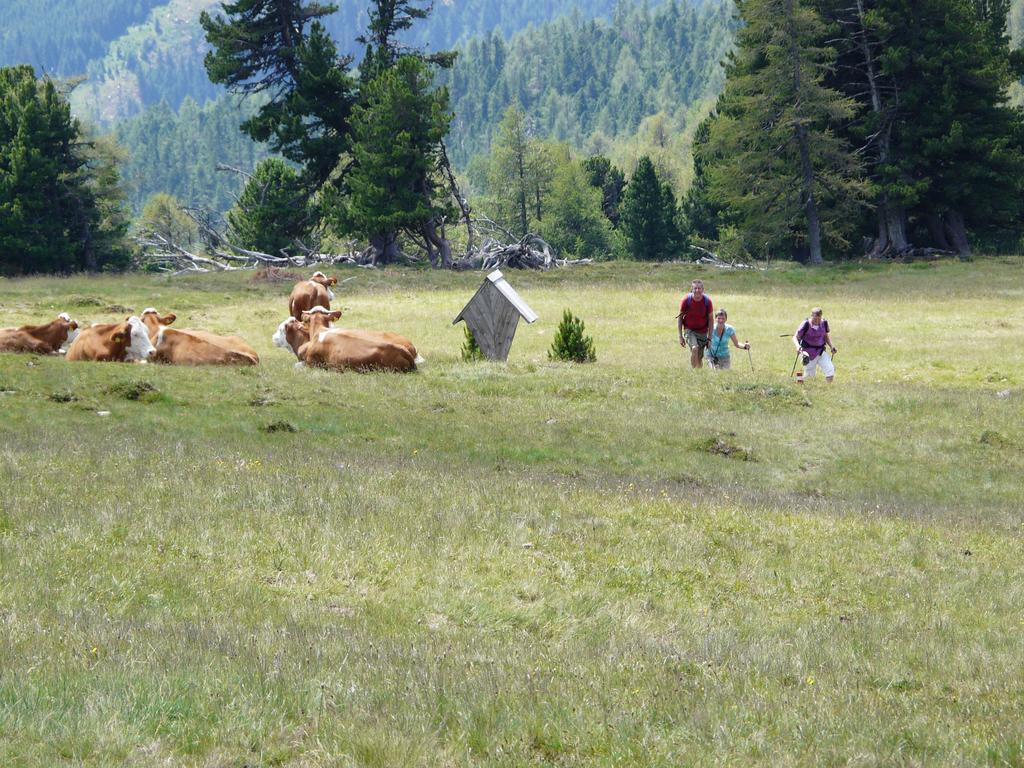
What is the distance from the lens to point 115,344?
780 inches

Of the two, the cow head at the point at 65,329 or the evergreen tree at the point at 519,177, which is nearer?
→ the cow head at the point at 65,329

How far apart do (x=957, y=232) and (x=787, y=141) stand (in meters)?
11.5

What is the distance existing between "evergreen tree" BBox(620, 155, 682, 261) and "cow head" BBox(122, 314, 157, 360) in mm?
65015

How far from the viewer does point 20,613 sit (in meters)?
6.41

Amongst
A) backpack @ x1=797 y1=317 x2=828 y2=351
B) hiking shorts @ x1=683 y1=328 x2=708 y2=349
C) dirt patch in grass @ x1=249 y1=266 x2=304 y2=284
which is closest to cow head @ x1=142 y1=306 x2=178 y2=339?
hiking shorts @ x1=683 y1=328 x2=708 y2=349

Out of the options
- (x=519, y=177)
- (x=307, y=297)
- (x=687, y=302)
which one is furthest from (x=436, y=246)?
(x=519, y=177)

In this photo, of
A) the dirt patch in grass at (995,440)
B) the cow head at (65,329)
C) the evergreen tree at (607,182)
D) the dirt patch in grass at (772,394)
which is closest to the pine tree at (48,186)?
the cow head at (65,329)

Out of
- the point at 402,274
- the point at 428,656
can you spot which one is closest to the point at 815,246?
the point at 402,274

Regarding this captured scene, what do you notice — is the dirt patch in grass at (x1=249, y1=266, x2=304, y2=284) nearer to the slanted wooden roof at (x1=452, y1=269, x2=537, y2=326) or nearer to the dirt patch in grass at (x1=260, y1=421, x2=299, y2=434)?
the slanted wooden roof at (x1=452, y1=269, x2=537, y2=326)

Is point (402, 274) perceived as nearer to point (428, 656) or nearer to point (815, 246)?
point (815, 246)

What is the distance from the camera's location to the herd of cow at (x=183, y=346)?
1992cm

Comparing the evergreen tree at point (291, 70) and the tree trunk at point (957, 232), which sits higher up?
the evergreen tree at point (291, 70)

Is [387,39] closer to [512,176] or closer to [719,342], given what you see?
[512,176]

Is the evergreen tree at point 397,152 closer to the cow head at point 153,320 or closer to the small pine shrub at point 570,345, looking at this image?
the small pine shrub at point 570,345
